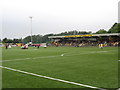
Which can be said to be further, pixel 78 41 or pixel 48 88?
pixel 78 41

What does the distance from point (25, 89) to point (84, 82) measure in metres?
2.28

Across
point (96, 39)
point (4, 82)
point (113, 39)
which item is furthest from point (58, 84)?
point (96, 39)

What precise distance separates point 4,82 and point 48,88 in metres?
1.98

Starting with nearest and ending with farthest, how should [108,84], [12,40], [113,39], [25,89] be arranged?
[25,89], [108,84], [113,39], [12,40]

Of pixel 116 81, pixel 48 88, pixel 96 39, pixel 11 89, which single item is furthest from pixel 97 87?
pixel 96 39

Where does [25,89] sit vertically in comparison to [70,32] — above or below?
below

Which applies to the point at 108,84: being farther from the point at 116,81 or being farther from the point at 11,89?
the point at 11,89

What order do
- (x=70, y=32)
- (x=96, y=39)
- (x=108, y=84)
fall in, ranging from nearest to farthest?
(x=108, y=84), (x=96, y=39), (x=70, y=32)

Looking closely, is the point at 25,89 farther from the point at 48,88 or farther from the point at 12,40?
the point at 12,40

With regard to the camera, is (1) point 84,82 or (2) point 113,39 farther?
(2) point 113,39

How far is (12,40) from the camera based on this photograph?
11369cm

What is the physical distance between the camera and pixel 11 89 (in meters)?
5.36

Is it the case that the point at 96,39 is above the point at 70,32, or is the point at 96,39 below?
below

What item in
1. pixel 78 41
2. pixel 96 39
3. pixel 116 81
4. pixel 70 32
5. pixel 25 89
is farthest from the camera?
pixel 70 32
